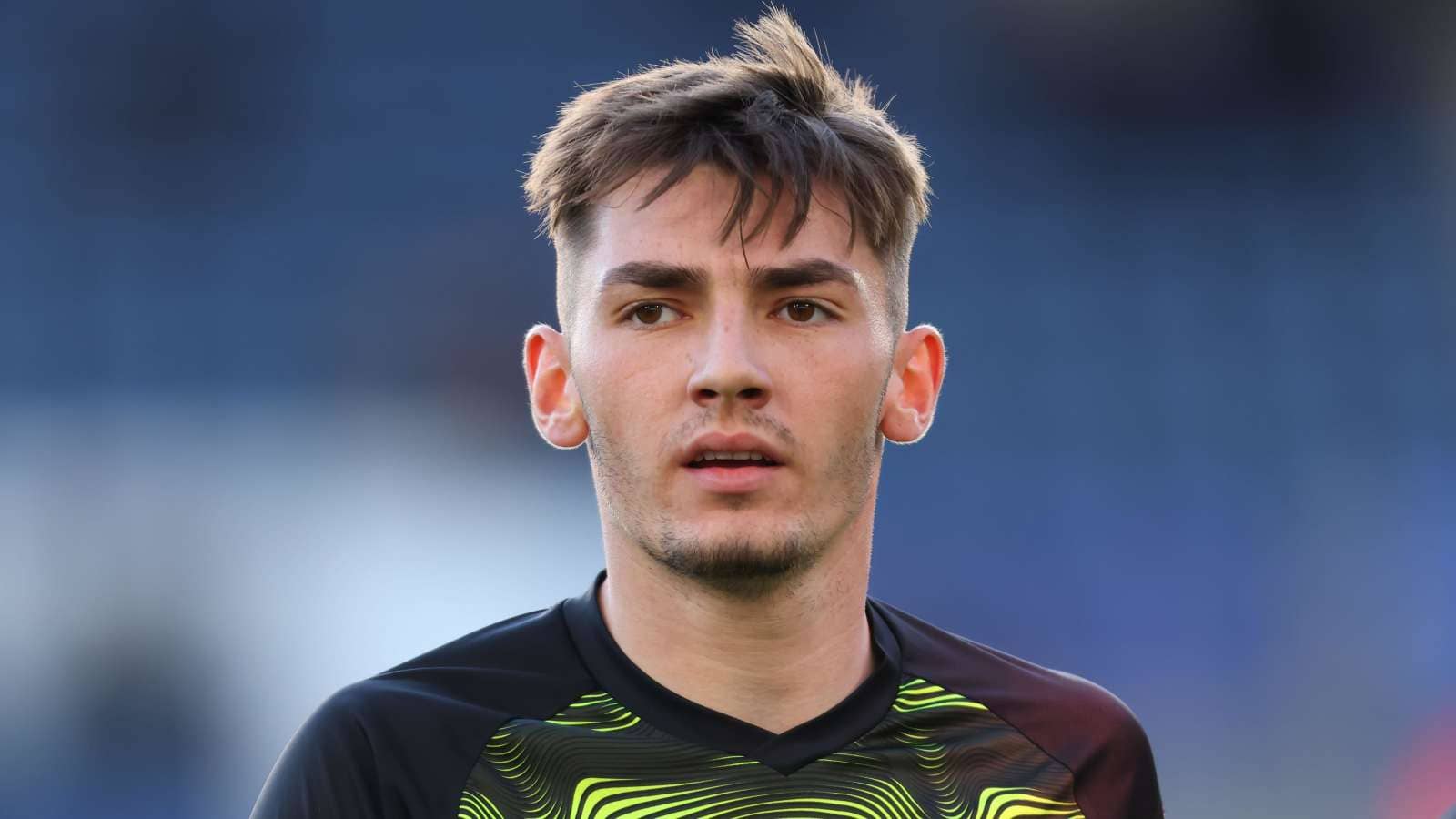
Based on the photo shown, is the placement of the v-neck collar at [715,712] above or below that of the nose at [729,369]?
below

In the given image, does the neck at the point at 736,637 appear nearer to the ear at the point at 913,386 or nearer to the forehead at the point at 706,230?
the ear at the point at 913,386

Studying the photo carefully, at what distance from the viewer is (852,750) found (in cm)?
218

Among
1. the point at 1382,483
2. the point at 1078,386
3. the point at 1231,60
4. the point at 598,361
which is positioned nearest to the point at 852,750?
the point at 598,361

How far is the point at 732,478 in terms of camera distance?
6.66 ft

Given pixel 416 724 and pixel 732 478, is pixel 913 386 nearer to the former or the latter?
pixel 732 478

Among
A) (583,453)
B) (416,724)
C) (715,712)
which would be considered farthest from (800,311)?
(583,453)

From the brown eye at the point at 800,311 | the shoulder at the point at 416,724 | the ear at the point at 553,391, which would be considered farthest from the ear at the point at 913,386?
the shoulder at the point at 416,724

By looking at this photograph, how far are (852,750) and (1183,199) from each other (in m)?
5.33

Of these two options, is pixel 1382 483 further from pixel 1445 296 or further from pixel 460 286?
pixel 460 286

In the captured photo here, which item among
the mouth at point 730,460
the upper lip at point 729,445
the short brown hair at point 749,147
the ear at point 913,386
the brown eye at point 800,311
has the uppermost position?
the short brown hair at point 749,147

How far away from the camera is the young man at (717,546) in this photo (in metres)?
2.04

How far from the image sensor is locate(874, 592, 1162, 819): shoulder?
2.34 m

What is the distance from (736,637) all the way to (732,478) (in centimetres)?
28

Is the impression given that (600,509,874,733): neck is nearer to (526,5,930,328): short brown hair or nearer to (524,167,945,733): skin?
(524,167,945,733): skin
